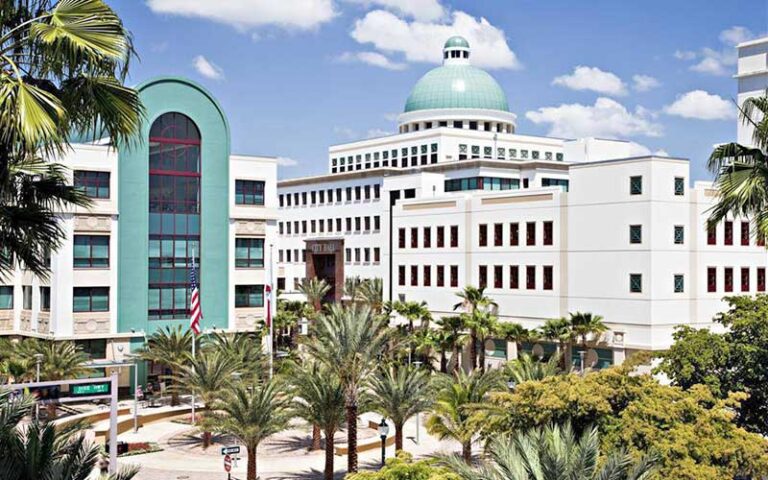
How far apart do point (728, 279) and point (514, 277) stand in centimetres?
1296

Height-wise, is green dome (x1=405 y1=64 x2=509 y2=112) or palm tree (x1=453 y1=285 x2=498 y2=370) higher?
green dome (x1=405 y1=64 x2=509 y2=112)

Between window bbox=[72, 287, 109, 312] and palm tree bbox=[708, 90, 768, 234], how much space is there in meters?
42.6

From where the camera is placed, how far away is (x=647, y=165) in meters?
50.9

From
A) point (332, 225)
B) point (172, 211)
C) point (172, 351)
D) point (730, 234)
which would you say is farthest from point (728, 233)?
point (332, 225)

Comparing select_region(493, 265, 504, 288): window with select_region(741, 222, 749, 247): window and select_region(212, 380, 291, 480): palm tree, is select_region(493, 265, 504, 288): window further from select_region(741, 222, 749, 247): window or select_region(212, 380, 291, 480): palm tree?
select_region(212, 380, 291, 480): palm tree

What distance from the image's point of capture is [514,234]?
5950cm

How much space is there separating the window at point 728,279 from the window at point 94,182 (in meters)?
36.8

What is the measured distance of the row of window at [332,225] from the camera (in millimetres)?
82438

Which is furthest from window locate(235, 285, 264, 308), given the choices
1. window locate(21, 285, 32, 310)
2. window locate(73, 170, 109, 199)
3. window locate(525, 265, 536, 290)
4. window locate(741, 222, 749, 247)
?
window locate(741, 222, 749, 247)

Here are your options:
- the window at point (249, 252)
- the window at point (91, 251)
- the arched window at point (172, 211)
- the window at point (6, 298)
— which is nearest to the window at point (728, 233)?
the window at point (249, 252)

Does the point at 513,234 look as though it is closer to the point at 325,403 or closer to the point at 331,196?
the point at 325,403

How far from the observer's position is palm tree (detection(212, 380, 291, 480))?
35125 millimetres

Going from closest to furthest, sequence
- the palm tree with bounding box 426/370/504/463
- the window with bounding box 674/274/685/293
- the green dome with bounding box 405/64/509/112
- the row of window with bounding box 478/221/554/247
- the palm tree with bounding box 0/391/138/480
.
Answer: the palm tree with bounding box 0/391/138/480 → the palm tree with bounding box 426/370/504/463 → the window with bounding box 674/274/685/293 → the row of window with bounding box 478/221/554/247 → the green dome with bounding box 405/64/509/112

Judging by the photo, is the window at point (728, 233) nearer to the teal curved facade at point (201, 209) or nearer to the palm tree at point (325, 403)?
the palm tree at point (325, 403)
